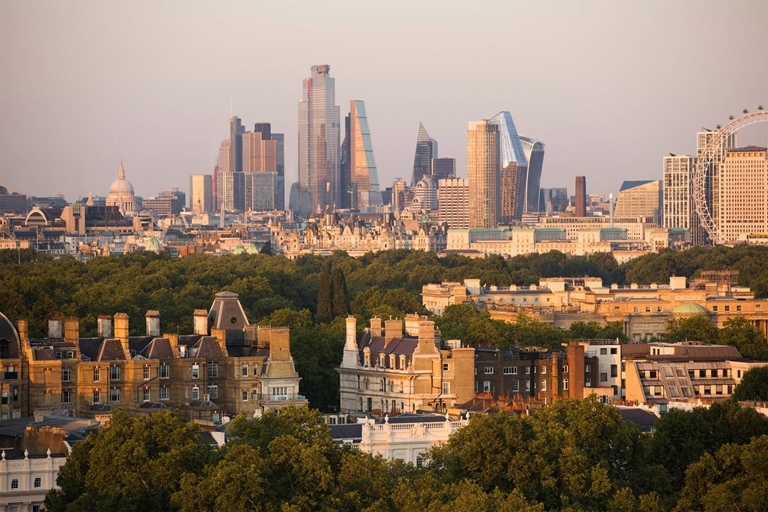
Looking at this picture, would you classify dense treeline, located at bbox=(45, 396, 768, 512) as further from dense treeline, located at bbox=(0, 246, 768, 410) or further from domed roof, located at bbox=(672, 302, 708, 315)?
domed roof, located at bbox=(672, 302, 708, 315)

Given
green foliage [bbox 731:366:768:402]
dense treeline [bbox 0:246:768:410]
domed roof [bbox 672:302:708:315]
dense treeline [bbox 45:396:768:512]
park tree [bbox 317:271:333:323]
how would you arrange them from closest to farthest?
1. dense treeline [bbox 45:396:768:512]
2. green foliage [bbox 731:366:768:402]
3. dense treeline [bbox 0:246:768:410]
4. park tree [bbox 317:271:333:323]
5. domed roof [bbox 672:302:708:315]

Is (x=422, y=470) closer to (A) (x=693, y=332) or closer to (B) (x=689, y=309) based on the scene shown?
(A) (x=693, y=332)

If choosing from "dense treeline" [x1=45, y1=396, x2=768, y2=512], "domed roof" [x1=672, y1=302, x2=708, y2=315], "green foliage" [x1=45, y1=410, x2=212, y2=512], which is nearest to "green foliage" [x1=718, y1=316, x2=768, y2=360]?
"domed roof" [x1=672, y1=302, x2=708, y2=315]

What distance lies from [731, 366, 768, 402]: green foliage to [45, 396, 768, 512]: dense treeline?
21306mm

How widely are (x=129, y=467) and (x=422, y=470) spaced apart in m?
9.88

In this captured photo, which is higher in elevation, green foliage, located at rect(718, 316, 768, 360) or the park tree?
the park tree

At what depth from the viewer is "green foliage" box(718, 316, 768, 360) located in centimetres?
11469

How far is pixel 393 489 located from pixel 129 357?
95.0 feet

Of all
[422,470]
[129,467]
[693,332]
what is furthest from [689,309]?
[129,467]

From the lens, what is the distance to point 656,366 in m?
99.6

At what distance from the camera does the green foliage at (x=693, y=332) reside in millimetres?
121887

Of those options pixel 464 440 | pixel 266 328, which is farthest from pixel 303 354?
pixel 464 440

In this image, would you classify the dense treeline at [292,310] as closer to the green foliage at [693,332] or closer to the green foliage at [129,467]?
the green foliage at [693,332]

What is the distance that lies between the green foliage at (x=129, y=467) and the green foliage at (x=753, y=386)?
110 feet
